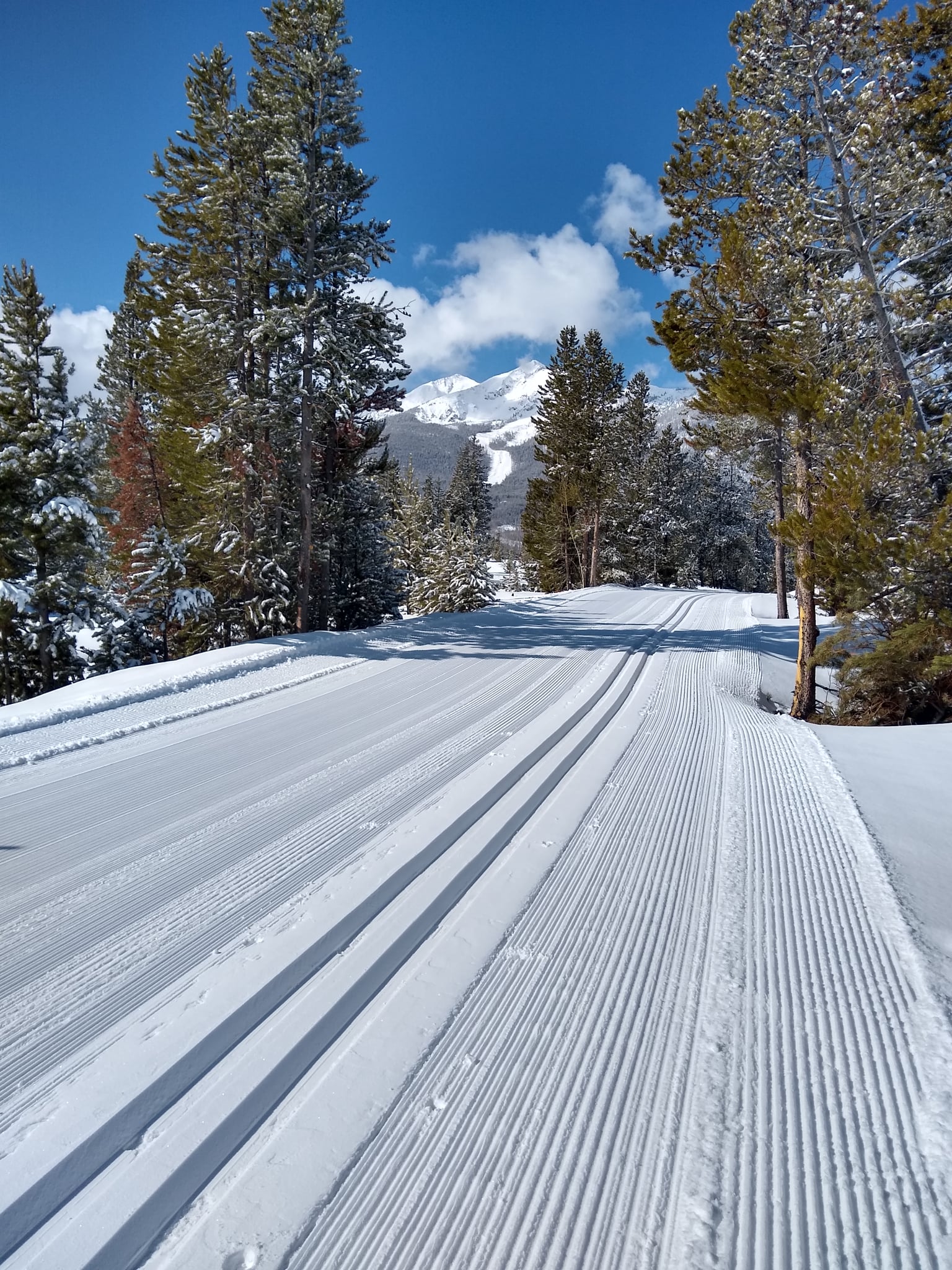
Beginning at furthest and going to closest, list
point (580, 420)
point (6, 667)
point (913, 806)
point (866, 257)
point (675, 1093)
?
point (580, 420)
point (6, 667)
point (866, 257)
point (913, 806)
point (675, 1093)

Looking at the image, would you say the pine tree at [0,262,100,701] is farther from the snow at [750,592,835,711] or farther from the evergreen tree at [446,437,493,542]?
the evergreen tree at [446,437,493,542]

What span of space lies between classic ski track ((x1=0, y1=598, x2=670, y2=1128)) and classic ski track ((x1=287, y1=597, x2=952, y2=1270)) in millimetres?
1033

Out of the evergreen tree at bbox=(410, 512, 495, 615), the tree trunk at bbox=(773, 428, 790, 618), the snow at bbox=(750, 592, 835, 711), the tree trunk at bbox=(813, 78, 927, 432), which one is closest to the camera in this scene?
the tree trunk at bbox=(813, 78, 927, 432)

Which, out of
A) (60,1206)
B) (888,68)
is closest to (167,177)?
(888,68)

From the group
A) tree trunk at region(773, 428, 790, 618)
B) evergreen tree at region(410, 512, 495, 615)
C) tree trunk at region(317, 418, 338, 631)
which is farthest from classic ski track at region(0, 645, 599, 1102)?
evergreen tree at region(410, 512, 495, 615)

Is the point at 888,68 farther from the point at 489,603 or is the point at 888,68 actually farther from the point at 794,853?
the point at 489,603

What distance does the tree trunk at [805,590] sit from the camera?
6555 millimetres

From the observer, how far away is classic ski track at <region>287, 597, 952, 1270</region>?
1315 millimetres

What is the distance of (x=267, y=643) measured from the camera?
28.1 ft

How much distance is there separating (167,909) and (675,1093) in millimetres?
2075

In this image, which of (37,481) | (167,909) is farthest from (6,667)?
(167,909)

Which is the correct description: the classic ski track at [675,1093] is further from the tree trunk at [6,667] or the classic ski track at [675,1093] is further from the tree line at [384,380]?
the tree trunk at [6,667]

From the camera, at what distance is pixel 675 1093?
1662mm

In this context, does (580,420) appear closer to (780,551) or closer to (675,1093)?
(780,551)
